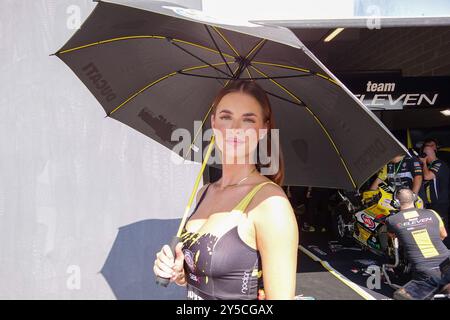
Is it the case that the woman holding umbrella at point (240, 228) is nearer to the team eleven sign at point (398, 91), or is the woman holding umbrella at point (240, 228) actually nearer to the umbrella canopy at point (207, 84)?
the umbrella canopy at point (207, 84)

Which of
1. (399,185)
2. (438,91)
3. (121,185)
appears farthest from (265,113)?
(399,185)

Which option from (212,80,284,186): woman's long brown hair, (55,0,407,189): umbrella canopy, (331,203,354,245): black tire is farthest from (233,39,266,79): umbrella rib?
(331,203,354,245): black tire

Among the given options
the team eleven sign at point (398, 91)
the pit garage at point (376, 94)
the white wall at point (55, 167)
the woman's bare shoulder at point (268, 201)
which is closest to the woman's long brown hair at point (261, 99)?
the woman's bare shoulder at point (268, 201)

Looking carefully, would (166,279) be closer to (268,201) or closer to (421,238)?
(268,201)

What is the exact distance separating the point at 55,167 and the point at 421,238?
470 centimetres

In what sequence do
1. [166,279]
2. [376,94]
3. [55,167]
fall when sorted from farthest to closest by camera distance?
[376,94] → [55,167] → [166,279]

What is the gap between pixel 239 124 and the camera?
201 centimetres

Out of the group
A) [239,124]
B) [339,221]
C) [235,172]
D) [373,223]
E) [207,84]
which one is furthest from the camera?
[339,221]

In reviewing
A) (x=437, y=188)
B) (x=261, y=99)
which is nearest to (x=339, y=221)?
(x=437, y=188)

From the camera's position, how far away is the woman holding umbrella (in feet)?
5.70

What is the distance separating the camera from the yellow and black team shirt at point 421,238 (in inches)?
199

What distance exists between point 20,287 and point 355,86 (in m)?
5.62

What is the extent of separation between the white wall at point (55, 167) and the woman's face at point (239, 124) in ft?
5.70
